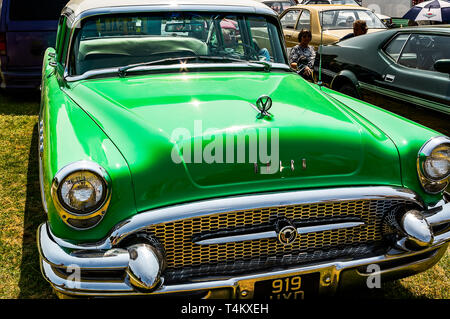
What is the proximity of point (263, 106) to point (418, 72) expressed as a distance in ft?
9.59

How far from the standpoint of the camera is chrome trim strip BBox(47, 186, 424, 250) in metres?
2.02

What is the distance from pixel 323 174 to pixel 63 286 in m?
1.25

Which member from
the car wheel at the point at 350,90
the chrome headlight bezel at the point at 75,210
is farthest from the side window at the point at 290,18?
the chrome headlight bezel at the point at 75,210

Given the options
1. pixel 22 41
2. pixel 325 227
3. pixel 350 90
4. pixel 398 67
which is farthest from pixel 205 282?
pixel 22 41

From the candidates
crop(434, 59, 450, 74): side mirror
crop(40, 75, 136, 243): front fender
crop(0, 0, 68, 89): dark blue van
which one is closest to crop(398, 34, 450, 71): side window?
crop(434, 59, 450, 74): side mirror

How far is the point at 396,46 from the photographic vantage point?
206 inches

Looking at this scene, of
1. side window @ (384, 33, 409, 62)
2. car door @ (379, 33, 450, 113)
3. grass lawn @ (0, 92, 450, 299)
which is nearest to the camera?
grass lawn @ (0, 92, 450, 299)

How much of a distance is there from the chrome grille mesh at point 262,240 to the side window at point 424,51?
2877mm

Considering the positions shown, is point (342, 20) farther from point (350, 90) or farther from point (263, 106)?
point (263, 106)

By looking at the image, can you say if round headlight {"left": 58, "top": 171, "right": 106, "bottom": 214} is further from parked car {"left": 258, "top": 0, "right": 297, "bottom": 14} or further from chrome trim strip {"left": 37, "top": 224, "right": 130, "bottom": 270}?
parked car {"left": 258, "top": 0, "right": 297, "bottom": 14}

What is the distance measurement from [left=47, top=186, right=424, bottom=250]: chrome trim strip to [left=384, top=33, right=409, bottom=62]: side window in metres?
3.26

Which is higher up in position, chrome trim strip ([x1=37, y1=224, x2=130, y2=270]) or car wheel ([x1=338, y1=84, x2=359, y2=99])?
car wheel ([x1=338, y1=84, x2=359, y2=99])

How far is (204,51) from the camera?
11.1ft
